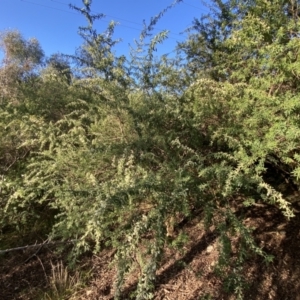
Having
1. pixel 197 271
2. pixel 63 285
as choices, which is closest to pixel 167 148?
pixel 197 271

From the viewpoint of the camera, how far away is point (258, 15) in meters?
2.90

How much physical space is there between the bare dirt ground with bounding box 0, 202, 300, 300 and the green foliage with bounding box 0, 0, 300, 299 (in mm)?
225

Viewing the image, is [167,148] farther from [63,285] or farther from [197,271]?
[63,285]

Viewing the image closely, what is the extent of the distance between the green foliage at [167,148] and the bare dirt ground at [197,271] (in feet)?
0.74

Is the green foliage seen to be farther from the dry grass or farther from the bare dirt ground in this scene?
the dry grass

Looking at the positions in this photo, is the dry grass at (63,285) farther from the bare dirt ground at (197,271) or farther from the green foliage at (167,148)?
the green foliage at (167,148)

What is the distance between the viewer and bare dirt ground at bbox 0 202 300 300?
2.54 meters

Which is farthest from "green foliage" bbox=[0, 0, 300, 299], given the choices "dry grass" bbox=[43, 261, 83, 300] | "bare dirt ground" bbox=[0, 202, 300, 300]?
"dry grass" bbox=[43, 261, 83, 300]

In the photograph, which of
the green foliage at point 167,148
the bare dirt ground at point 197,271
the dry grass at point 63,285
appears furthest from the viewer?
the dry grass at point 63,285

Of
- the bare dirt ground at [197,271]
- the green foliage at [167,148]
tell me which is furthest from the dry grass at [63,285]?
the green foliage at [167,148]

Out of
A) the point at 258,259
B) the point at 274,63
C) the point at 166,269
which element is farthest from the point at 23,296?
the point at 274,63

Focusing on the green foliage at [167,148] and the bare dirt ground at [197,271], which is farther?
the bare dirt ground at [197,271]

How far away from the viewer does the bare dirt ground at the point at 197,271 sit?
2545mm

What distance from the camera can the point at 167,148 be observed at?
2.80 m
